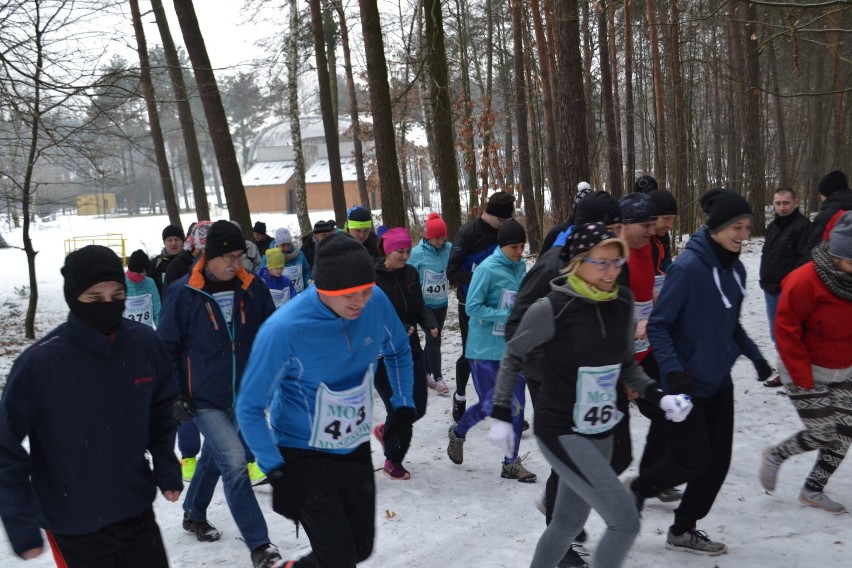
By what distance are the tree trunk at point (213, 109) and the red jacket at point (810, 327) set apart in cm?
1026

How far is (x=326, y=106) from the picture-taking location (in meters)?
20.9

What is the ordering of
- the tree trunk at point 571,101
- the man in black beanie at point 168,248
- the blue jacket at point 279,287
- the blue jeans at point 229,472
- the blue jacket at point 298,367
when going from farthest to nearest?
the tree trunk at point 571,101
the man in black beanie at point 168,248
the blue jacket at point 279,287
the blue jeans at point 229,472
the blue jacket at point 298,367

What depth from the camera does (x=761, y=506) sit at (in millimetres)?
4930

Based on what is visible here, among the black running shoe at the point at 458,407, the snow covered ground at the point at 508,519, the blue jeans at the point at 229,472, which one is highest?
the blue jeans at the point at 229,472

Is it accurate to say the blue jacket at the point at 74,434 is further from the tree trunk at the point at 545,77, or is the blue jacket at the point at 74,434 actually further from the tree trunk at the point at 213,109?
the tree trunk at the point at 545,77

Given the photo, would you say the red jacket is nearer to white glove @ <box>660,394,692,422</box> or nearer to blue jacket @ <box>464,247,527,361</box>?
white glove @ <box>660,394,692,422</box>

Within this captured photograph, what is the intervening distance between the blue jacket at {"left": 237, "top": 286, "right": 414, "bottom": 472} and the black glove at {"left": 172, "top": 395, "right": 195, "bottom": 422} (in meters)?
1.15

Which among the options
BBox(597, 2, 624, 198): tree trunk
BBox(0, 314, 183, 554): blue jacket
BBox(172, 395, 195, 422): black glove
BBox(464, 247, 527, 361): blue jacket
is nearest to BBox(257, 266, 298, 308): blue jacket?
BBox(464, 247, 527, 361): blue jacket

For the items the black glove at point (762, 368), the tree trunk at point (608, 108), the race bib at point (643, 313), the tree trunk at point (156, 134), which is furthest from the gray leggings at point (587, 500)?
the tree trunk at point (608, 108)

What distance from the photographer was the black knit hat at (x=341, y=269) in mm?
3203

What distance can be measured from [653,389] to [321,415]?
65.5 inches

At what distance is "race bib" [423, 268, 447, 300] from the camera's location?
8.13 metres

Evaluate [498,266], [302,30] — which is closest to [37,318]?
[302,30]

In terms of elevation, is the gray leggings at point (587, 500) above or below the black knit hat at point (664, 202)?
below
